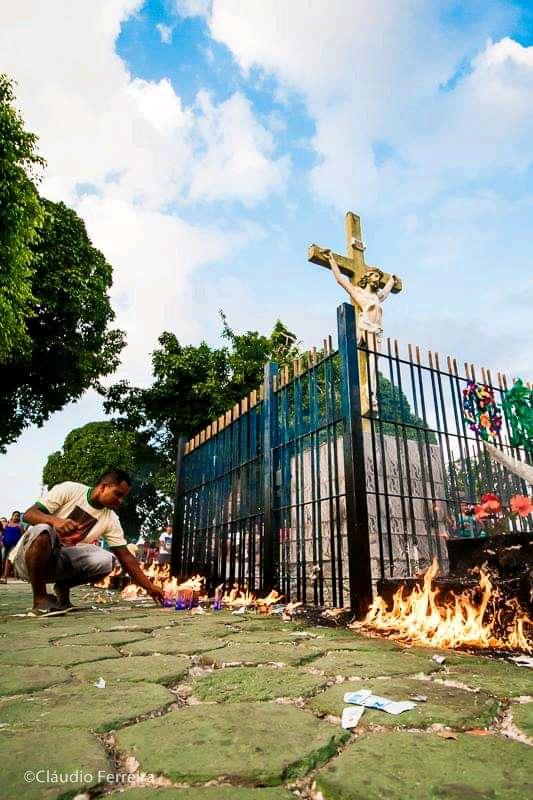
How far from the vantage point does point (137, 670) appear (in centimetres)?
212

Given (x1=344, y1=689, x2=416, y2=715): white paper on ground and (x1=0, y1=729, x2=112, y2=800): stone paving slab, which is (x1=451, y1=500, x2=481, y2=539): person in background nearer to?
(x1=344, y1=689, x2=416, y2=715): white paper on ground

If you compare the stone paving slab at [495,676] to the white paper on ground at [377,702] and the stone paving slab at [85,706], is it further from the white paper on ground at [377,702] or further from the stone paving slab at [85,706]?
the stone paving slab at [85,706]

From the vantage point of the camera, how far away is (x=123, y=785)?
3.49 feet

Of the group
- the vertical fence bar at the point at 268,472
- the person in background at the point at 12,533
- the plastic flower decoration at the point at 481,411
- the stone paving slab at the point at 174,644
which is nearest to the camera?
the stone paving slab at the point at 174,644

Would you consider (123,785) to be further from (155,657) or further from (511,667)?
(511,667)

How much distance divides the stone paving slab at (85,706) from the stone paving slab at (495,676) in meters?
1.28

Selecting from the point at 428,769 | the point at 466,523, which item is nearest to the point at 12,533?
the point at 466,523

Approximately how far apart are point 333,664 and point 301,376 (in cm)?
330

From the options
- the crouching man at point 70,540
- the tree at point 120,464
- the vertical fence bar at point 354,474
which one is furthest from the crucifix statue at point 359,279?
the tree at point 120,464

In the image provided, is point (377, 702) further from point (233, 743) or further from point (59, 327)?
point (59, 327)

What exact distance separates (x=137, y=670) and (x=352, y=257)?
7.43m

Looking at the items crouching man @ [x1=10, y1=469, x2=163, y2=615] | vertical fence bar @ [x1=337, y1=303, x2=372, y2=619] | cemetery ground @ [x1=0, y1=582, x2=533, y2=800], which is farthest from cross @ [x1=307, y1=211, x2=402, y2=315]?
cemetery ground @ [x1=0, y1=582, x2=533, y2=800]

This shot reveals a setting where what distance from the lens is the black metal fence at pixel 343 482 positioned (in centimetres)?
411

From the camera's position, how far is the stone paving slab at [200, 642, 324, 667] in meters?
2.34
